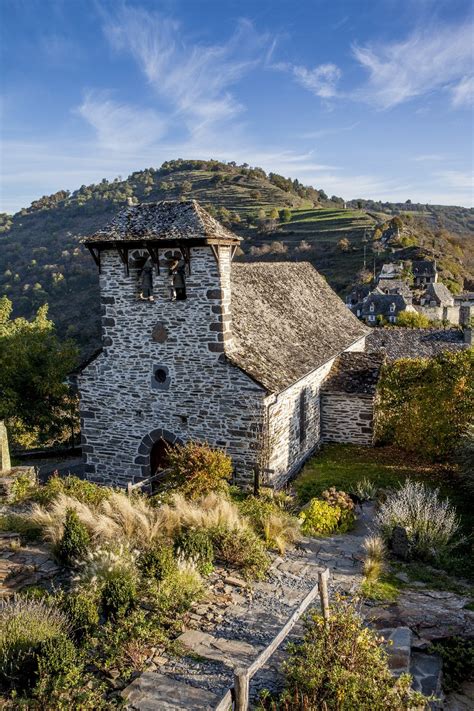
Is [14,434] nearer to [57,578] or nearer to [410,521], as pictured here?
[57,578]

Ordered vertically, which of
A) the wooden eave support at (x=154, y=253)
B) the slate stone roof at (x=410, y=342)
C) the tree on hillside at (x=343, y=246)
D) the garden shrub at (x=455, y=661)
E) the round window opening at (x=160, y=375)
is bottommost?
the garden shrub at (x=455, y=661)

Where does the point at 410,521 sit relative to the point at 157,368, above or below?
below

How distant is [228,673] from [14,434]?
64.6 ft

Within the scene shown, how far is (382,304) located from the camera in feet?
223

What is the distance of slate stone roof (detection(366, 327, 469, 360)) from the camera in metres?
39.3

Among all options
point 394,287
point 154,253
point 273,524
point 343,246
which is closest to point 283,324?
point 154,253

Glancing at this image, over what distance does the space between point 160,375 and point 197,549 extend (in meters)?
6.59

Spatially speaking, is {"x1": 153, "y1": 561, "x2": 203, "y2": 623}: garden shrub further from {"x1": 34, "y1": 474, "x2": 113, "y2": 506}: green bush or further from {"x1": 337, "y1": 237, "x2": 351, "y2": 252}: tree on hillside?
{"x1": 337, "y1": 237, "x2": 351, "y2": 252}: tree on hillside

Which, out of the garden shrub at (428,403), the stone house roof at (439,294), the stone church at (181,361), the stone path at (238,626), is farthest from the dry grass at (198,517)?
the stone house roof at (439,294)

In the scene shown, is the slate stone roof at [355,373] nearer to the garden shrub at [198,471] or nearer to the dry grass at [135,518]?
the garden shrub at [198,471]

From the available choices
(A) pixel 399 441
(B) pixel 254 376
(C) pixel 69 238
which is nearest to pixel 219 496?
(B) pixel 254 376

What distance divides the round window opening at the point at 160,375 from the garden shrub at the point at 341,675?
891 centimetres

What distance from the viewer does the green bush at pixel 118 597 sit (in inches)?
280

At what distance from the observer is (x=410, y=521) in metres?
10.9
